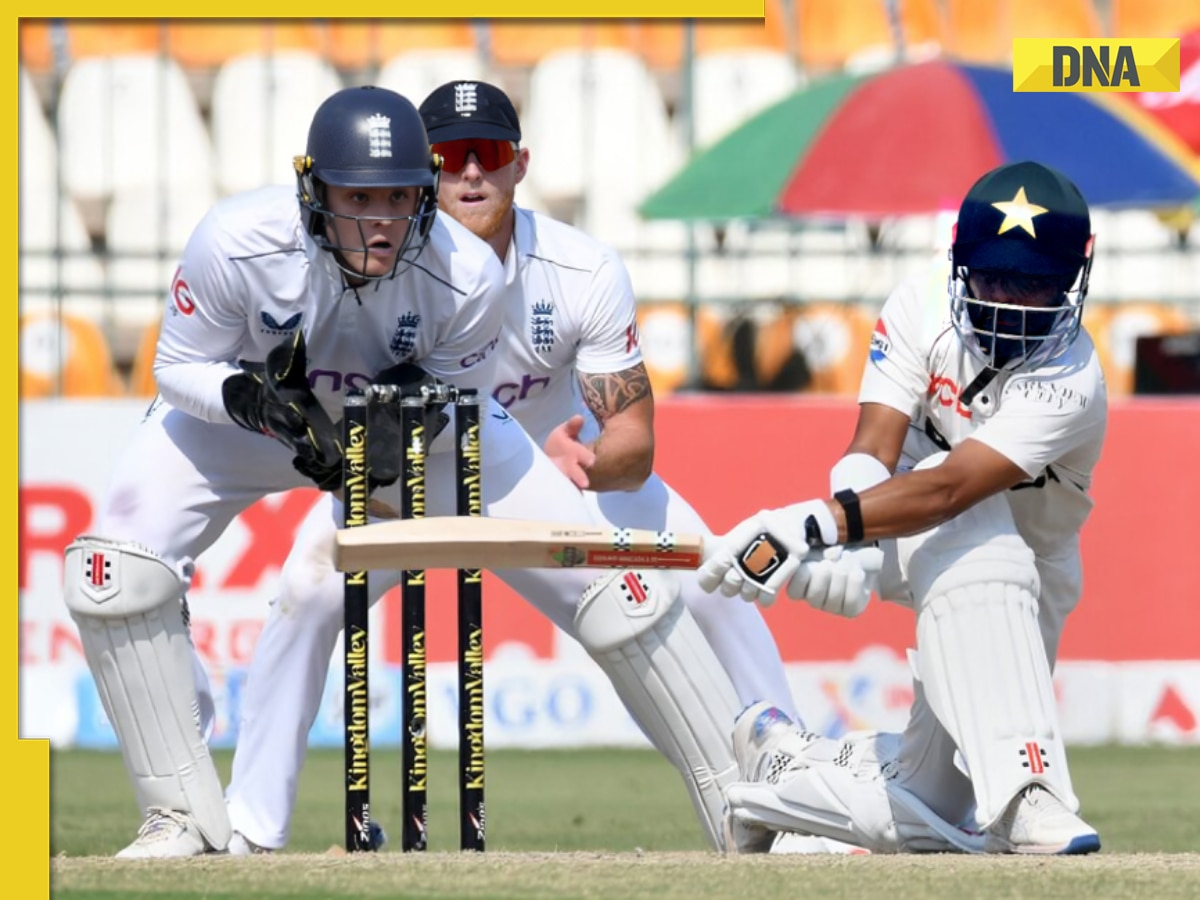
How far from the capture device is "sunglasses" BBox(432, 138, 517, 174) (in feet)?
20.4

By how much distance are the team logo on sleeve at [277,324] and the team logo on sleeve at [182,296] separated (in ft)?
0.54

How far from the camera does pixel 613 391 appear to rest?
240 inches

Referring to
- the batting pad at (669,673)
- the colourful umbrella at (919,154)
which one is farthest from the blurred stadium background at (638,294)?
the batting pad at (669,673)

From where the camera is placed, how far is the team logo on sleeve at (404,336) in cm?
519

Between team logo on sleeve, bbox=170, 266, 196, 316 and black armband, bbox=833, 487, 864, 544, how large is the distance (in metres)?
1.60

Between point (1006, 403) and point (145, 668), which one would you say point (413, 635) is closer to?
point (145, 668)

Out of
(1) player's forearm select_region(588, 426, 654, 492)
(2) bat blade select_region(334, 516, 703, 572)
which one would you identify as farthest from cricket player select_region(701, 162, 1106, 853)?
(1) player's forearm select_region(588, 426, 654, 492)

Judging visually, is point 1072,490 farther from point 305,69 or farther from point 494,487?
point 305,69

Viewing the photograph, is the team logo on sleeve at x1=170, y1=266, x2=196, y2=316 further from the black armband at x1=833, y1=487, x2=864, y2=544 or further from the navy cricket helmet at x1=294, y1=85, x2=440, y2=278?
the black armband at x1=833, y1=487, x2=864, y2=544

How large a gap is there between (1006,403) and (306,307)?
1.61 meters

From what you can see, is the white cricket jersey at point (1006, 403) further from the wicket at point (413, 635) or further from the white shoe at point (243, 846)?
the white shoe at point (243, 846)

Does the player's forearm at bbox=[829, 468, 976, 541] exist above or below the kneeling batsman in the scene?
above

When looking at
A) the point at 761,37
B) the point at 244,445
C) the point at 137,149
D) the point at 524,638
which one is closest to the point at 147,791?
the point at 244,445

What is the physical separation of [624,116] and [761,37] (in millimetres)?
1229
